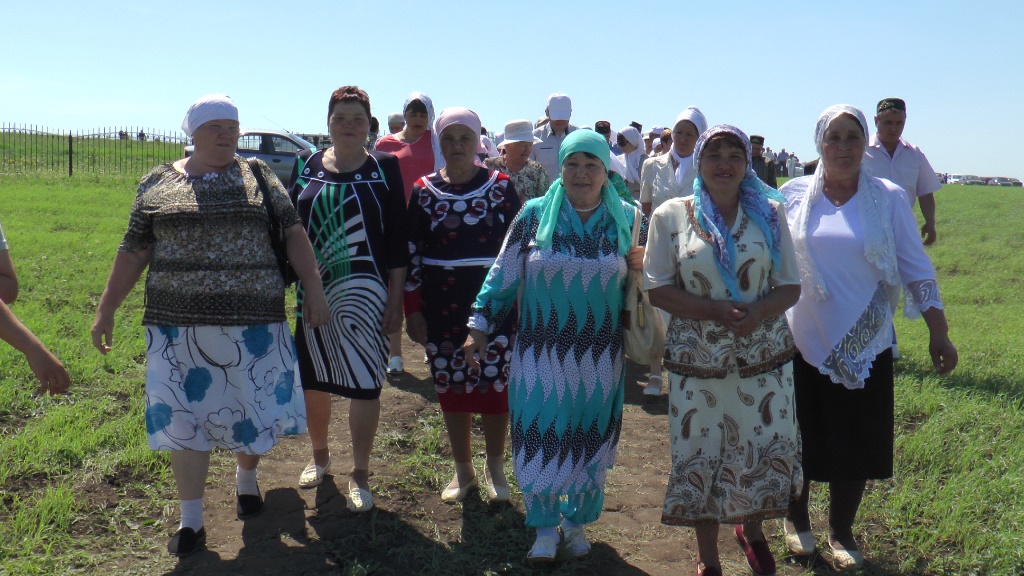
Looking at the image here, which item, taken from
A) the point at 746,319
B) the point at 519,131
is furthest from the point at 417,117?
the point at 746,319

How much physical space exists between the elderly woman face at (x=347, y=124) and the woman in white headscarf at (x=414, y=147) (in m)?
2.17

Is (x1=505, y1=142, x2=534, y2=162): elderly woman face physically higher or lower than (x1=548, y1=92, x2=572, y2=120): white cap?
lower

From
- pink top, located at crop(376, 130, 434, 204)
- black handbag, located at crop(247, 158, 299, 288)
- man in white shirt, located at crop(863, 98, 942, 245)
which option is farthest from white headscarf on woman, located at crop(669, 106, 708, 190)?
black handbag, located at crop(247, 158, 299, 288)

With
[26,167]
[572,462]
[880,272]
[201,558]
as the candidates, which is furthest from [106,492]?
[26,167]

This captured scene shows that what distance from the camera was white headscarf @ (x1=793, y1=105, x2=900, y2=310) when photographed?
11.6ft

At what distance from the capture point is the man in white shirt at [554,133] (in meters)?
7.96

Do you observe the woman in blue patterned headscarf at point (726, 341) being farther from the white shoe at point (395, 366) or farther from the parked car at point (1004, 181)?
the parked car at point (1004, 181)

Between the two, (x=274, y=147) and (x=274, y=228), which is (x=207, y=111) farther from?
(x=274, y=147)

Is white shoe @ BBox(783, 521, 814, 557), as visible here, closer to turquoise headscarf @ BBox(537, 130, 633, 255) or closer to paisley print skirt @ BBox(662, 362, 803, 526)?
paisley print skirt @ BBox(662, 362, 803, 526)

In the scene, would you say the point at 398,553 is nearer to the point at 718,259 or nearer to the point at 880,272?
the point at 718,259

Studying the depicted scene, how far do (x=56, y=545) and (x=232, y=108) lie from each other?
76.4 inches

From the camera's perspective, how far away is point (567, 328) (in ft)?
11.9

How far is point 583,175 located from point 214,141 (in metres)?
1.51

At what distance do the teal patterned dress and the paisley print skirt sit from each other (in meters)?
0.34
